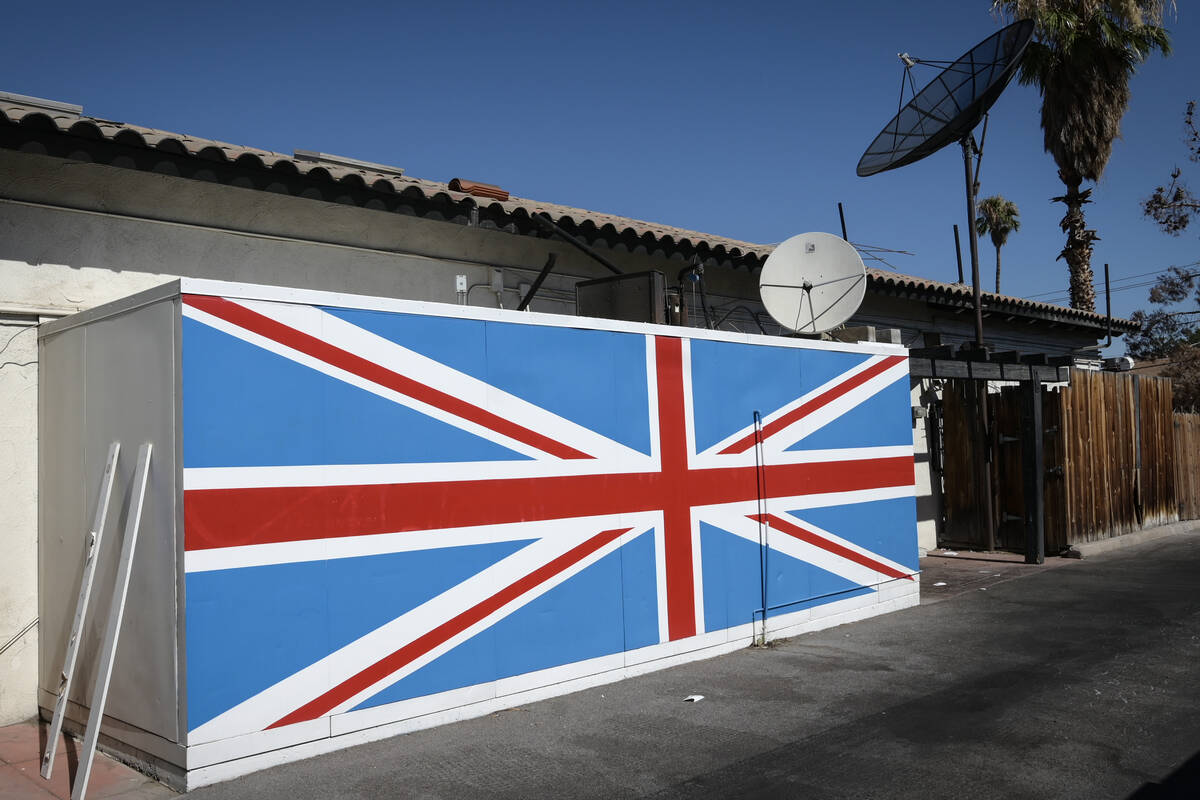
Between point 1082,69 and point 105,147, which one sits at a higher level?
point 1082,69

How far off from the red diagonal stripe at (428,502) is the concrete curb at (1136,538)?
21.2 feet

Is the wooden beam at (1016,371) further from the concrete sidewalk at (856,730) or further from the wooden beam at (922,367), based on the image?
the concrete sidewalk at (856,730)

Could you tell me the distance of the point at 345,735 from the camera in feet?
16.3

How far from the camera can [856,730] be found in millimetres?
5145

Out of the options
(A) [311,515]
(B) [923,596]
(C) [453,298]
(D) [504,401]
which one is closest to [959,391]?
(B) [923,596]

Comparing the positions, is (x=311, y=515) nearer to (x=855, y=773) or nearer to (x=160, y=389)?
(x=160, y=389)

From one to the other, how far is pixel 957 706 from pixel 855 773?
1.44m

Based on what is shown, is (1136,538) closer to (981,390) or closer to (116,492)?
(981,390)

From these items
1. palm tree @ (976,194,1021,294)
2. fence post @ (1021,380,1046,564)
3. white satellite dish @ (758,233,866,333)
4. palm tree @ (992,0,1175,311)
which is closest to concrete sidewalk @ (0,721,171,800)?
white satellite dish @ (758,233,866,333)

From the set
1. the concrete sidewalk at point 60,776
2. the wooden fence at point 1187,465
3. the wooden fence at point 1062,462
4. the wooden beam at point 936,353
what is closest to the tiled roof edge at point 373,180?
the wooden beam at point 936,353

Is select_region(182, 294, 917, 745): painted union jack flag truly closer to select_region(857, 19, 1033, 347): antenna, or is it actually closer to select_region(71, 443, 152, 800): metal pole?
select_region(71, 443, 152, 800): metal pole

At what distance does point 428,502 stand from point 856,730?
2.75 metres

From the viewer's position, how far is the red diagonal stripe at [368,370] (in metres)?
4.70

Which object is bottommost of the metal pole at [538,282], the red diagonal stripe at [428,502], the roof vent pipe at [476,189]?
the red diagonal stripe at [428,502]
